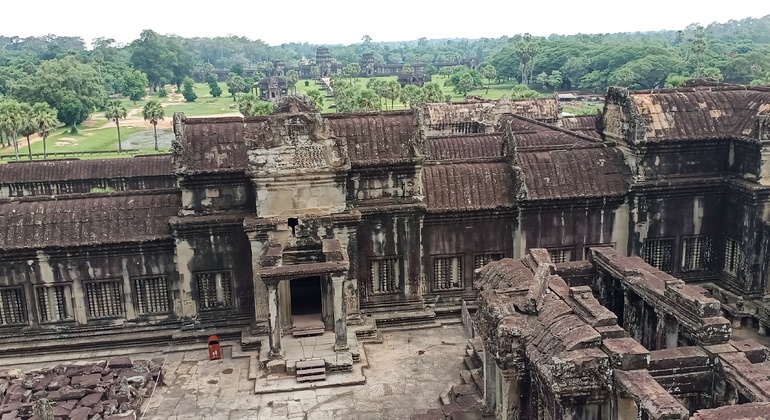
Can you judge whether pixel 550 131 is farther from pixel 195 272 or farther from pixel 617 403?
pixel 617 403

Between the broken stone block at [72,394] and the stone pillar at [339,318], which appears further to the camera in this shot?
the stone pillar at [339,318]

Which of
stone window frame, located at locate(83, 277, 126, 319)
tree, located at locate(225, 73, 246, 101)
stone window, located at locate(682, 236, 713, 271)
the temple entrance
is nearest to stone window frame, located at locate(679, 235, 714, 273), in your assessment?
stone window, located at locate(682, 236, 713, 271)

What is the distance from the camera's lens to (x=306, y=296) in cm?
2328

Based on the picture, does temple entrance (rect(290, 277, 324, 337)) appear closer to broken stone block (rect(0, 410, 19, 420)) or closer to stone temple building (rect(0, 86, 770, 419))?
stone temple building (rect(0, 86, 770, 419))

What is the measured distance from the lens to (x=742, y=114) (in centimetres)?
2300

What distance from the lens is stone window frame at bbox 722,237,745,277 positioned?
895 inches

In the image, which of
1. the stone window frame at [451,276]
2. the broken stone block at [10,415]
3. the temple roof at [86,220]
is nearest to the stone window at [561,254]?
the stone window frame at [451,276]

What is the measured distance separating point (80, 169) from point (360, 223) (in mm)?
21835

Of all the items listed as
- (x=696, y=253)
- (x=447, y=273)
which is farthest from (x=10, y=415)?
(x=696, y=253)

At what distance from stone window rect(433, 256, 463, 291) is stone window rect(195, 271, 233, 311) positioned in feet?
22.4

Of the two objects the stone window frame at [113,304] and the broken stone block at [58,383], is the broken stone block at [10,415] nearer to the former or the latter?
the broken stone block at [58,383]

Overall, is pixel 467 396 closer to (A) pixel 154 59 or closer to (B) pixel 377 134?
(B) pixel 377 134

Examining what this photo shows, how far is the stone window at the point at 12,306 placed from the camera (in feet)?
68.2

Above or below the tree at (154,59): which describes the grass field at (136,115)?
below
